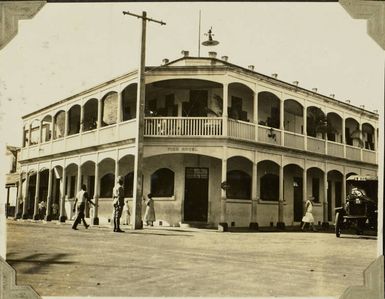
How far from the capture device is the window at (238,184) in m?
14.9

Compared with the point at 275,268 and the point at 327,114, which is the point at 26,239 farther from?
the point at 327,114

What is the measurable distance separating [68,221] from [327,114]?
356 inches

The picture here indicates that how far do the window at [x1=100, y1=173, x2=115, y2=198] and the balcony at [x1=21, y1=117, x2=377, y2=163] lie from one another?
1.14 m

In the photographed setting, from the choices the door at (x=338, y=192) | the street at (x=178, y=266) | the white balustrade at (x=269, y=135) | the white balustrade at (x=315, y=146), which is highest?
the white balustrade at (x=269, y=135)

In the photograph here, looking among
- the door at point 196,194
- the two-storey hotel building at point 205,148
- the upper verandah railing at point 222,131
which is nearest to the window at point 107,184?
the two-storey hotel building at point 205,148

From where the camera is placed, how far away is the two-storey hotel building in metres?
14.0

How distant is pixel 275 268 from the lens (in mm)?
7527

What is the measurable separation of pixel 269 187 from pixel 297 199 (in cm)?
120

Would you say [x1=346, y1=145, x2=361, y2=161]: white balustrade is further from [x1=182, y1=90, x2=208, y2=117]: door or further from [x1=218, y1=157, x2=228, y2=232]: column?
[x1=182, y1=90, x2=208, y2=117]: door

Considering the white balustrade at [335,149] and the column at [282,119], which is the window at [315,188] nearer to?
the white balustrade at [335,149]

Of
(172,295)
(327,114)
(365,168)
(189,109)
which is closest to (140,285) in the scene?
(172,295)

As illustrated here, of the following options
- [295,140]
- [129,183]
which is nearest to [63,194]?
[129,183]

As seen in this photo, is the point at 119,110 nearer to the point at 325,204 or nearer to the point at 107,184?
the point at 107,184

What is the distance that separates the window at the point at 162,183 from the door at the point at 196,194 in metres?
0.52
